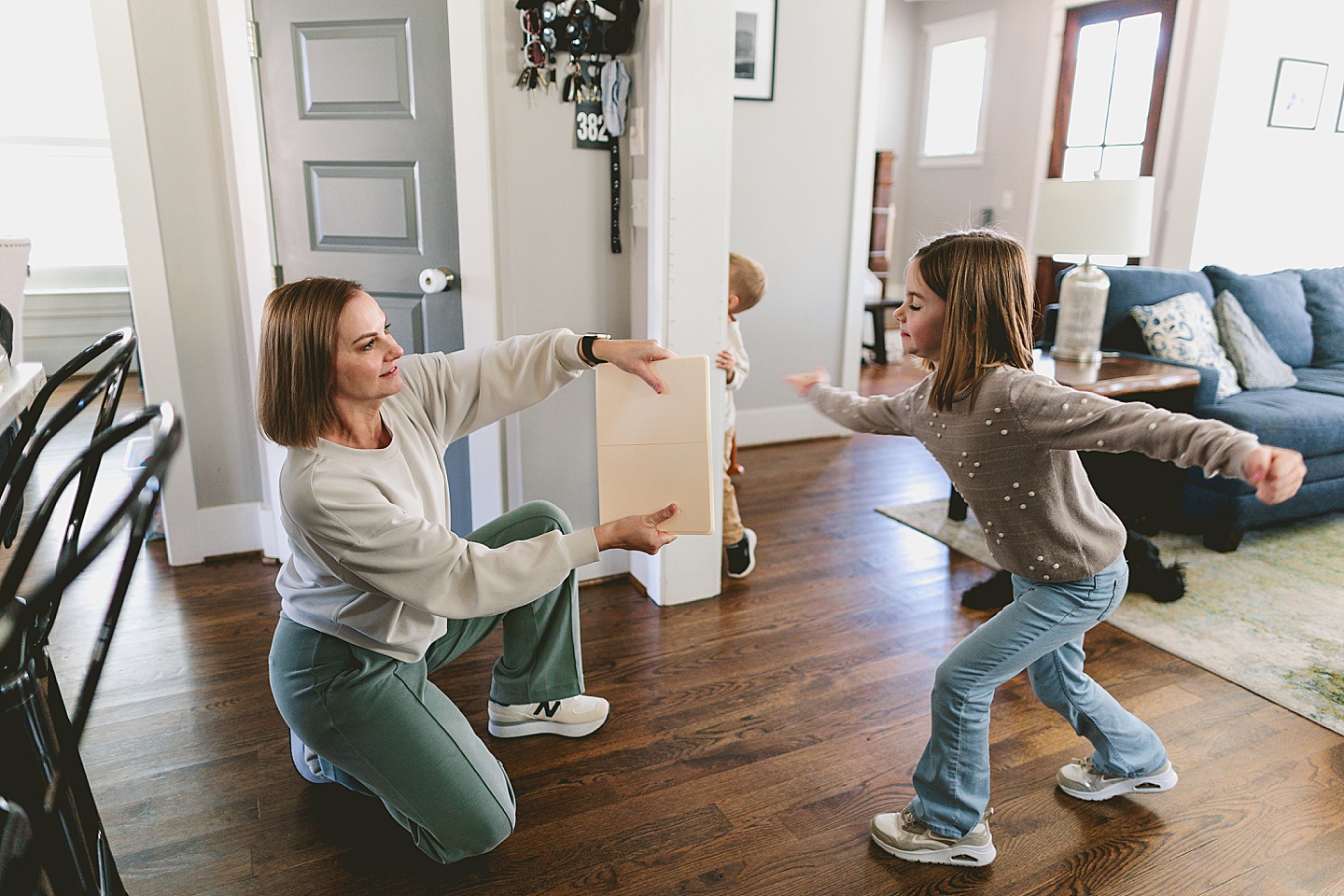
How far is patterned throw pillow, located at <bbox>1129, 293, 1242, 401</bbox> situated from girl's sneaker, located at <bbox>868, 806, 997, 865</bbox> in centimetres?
237

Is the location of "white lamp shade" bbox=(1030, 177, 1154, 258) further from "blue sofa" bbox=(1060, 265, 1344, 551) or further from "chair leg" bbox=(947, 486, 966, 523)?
"chair leg" bbox=(947, 486, 966, 523)

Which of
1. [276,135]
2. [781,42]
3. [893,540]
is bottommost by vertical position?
[893,540]

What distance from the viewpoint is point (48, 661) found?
1056 mm

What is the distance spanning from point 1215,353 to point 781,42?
2.20 metres

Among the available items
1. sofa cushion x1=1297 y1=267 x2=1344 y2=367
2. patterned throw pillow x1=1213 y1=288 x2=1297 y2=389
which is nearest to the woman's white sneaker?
patterned throw pillow x1=1213 y1=288 x2=1297 y2=389

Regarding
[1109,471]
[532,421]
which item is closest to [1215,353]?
[1109,471]

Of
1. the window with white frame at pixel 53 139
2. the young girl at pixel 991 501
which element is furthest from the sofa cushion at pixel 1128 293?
the window with white frame at pixel 53 139

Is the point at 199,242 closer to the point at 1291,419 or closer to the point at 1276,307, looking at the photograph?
the point at 1291,419

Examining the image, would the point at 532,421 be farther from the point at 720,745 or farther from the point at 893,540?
the point at 893,540

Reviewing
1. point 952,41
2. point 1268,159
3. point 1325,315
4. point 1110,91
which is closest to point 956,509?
point 1325,315

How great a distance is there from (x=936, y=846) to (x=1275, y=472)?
0.89 metres

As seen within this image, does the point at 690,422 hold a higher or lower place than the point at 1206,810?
higher

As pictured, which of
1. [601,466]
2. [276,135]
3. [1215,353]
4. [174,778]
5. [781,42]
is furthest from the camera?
[781,42]

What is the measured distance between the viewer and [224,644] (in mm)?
2312
